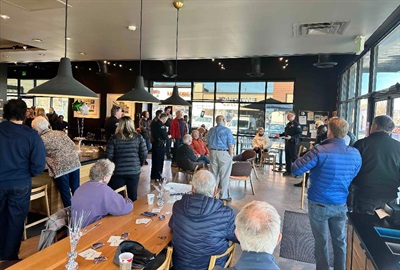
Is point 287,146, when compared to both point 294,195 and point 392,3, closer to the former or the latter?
point 294,195

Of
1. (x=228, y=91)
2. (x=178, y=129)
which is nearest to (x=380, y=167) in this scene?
(x=178, y=129)

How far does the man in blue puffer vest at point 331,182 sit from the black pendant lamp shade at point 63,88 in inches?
88.0

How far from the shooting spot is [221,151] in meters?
5.35

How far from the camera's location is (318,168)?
2865 millimetres

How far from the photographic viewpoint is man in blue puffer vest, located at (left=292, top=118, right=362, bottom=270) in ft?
9.16

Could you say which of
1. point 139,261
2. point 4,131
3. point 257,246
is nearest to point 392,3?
point 257,246

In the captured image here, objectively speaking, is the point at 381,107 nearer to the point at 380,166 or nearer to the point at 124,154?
the point at 380,166

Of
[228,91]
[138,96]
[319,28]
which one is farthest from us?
[228,91]

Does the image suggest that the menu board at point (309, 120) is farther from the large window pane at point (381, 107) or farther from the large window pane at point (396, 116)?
the large window pane at point (396, 116)

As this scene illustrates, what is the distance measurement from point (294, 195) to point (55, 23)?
226 inches

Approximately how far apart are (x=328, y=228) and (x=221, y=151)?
8.78ft

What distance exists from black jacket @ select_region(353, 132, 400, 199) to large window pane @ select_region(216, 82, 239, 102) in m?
7.89

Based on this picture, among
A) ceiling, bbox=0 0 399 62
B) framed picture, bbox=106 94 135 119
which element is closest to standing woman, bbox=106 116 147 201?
ceiling, bbox=0 0 399 62

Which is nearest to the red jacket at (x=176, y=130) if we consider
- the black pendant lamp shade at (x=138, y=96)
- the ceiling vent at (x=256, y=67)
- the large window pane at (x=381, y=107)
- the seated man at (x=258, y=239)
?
the ceiling vent at (x=256, y=67)
